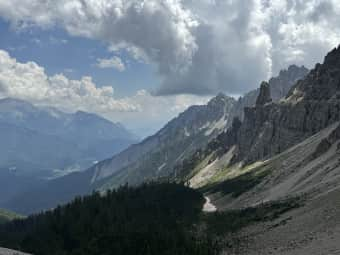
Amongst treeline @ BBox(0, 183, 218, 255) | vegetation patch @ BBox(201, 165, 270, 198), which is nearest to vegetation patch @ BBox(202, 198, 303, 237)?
treeline @ BBox(0, 183, 218, 255)

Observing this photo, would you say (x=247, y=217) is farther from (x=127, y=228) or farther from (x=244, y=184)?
(x=244, y=184)

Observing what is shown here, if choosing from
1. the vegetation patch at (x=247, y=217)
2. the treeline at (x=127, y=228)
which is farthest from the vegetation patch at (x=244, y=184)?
the vegetation patch at (x=247, y=217)

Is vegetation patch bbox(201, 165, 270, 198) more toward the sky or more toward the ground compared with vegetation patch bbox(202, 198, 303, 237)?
more toward the sky

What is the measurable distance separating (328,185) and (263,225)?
2075 centimetres

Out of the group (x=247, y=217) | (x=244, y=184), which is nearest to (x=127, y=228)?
(x=247, y=217)

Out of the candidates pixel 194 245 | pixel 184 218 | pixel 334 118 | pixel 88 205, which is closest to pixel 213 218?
pixel 184 218

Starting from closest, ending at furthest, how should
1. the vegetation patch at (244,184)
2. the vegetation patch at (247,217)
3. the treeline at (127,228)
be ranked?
the treeline at (127,228), the vegetation patch at (247,217), the vegetation patch at (244,184)

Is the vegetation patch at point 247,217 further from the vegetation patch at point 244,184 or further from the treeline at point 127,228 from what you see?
the vegetation patch at point 244,184

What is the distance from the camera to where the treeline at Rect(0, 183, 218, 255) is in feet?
271

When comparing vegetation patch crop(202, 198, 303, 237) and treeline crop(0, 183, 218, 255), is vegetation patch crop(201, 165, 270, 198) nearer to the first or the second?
treeline crop(0, 183, 218, 255)

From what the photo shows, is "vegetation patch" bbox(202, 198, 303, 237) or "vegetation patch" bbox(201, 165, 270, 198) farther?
"vegetation patch" bbox(201, 165, 270, 198)

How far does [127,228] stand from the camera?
108625 mm

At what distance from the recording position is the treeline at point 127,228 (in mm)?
82688

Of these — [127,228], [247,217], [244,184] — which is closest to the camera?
[247,217]
